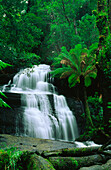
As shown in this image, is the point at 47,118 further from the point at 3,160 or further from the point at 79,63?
the point at 3,160

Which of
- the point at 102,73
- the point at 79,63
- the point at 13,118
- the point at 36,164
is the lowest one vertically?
the point at 13,118

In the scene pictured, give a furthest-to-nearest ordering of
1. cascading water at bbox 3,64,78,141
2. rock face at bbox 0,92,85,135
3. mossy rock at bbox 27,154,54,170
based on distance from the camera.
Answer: cascading water at bbox 3,64,78,141 → rock face at bbox 0,92,85,135 → mossy rock at bbox 27,154,54,170

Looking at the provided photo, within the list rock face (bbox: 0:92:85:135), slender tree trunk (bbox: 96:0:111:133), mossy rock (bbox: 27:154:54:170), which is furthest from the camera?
rock face (bbox: 0:92:85:135)

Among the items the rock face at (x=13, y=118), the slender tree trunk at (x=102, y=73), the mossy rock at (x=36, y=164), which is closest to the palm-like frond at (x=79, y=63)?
the slender tree trunk at (x=102, y=73)

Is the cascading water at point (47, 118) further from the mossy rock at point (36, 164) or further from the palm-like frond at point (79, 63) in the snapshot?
the mossy rock at point (36, 164)

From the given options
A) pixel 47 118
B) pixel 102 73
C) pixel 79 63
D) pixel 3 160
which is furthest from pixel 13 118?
pixel 3 160

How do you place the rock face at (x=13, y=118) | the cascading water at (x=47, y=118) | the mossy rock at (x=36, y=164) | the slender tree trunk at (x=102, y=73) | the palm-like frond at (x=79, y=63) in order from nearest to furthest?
the mossy rock at (x=36, y=164) → the slender tree trunk at (x=102, y=73) → the rock face at (x=13, y=118) → the cascading water at (x=47, y=118) → the palm-like frond at (x=79, y=63)

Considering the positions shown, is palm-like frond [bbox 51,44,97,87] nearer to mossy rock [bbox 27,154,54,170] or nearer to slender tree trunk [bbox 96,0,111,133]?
slender tree trunk [bbox 96,0,111,133]

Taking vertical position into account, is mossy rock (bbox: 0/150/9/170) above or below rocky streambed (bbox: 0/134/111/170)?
above

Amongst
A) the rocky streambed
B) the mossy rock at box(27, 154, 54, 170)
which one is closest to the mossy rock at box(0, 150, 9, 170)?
the rocky streambed

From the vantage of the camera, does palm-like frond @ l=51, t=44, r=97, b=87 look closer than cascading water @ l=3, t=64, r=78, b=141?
No

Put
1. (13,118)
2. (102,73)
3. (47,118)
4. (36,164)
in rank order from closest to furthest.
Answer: (36,164)
(102,73)
(13,118)
(47,118)

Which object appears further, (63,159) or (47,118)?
(47,118)

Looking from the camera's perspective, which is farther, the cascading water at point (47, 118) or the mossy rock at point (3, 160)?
the cascading water at point (47, 118)
